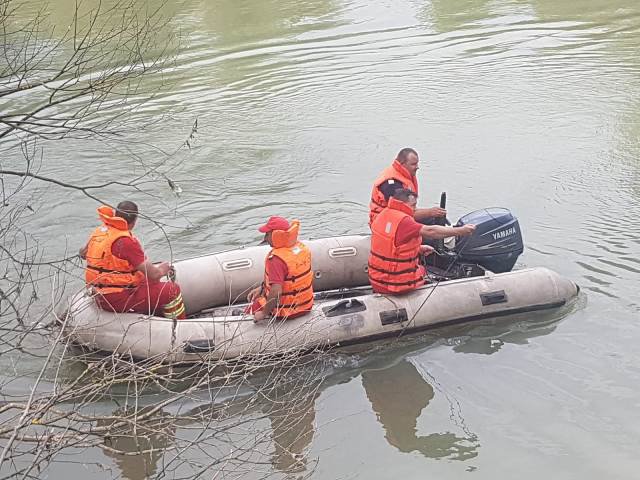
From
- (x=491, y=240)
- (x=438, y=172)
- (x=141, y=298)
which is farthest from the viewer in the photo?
(x=438, y=172)

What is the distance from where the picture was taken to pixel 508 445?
5410mm

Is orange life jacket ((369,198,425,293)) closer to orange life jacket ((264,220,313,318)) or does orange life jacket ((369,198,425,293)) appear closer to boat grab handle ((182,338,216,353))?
orange life jacket ((264,220,313,318))

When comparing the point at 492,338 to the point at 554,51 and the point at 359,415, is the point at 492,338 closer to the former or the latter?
the point at 359,415

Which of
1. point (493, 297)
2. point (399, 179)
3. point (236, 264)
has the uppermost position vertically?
point (399, 179)

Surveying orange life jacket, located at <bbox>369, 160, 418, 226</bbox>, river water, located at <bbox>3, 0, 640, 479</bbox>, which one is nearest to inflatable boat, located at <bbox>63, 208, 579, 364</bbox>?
river water, located at <bbox>3, 0, 640, 479</bbox>

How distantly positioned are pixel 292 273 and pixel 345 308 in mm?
664

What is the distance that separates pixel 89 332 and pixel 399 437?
2.09 metres

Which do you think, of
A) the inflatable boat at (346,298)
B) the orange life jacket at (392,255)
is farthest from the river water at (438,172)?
the orange life jacket at (392,255)

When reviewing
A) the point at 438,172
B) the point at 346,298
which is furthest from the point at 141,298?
the point at 438,172

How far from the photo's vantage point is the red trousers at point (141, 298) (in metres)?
5.84

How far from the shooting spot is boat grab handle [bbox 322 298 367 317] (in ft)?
20.5

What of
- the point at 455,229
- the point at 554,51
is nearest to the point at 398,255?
the point at 455,229

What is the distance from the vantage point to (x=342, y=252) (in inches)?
275

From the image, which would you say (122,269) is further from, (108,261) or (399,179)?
(399,179)
